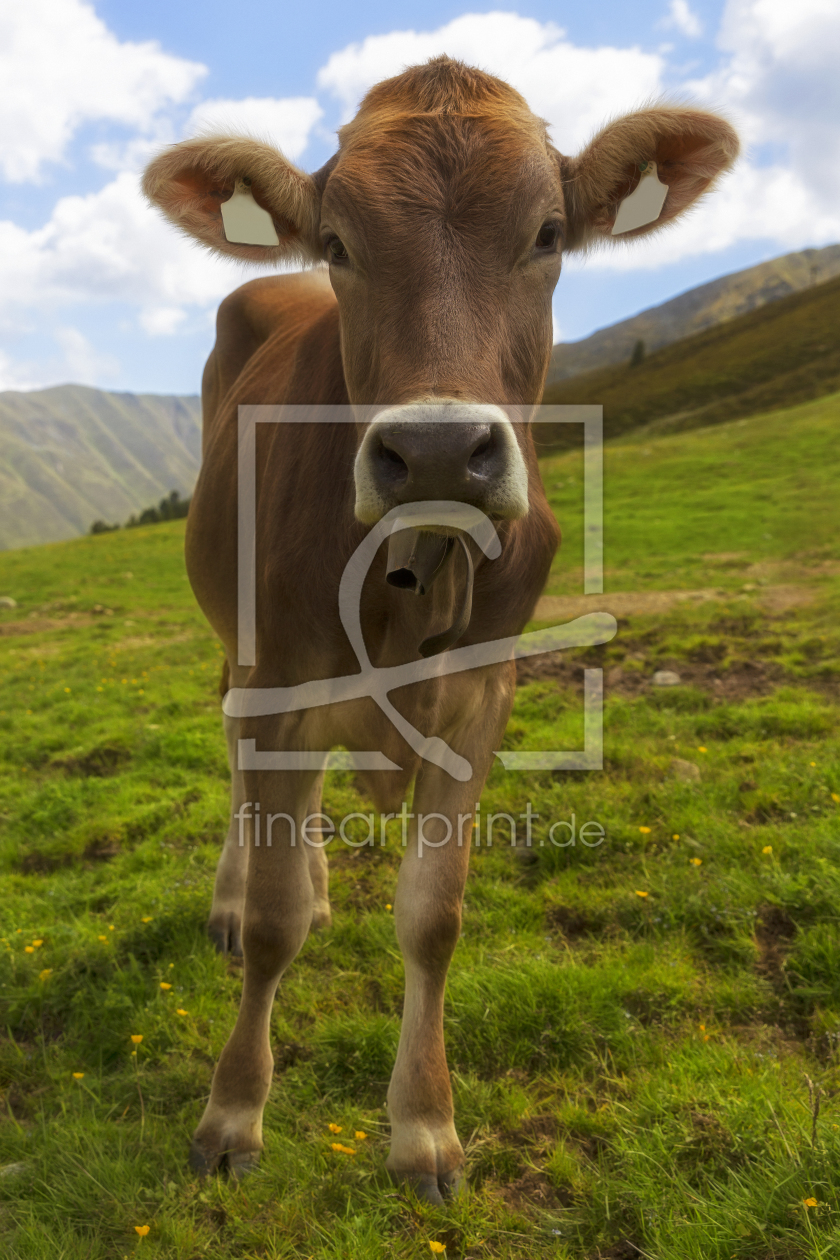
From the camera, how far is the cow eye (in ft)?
8.14

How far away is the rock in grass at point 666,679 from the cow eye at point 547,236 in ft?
17.2

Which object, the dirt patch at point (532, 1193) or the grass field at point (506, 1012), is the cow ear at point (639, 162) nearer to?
the grass field at point (506, 1012)

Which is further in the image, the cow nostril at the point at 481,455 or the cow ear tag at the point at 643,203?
the cow ear tag at the point at 643,203

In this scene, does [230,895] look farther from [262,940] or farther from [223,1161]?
[223,1161]

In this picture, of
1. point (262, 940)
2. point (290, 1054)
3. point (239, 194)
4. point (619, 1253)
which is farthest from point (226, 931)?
point (239, 194)

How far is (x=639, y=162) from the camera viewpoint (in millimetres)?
2848

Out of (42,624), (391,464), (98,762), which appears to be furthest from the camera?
(42,624)

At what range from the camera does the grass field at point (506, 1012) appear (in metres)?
2.34

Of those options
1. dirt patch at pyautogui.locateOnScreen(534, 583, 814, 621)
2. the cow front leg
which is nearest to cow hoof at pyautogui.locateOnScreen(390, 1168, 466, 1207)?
the cow front leg

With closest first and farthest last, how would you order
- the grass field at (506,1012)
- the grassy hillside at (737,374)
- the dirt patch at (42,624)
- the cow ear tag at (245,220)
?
the grass field at (506,1012)
the cow ear tag at (245,220)
the dirt patch at (42,624)
the grassy hillside at (737,374)

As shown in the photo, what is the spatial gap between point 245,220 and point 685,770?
12.3 ft

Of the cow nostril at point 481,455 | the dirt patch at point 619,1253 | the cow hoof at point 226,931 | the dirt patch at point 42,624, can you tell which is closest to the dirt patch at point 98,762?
the cow hoof at point 226,931

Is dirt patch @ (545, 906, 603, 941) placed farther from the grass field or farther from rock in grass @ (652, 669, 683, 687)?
rock in grass @ (652, 669, 683, 687)

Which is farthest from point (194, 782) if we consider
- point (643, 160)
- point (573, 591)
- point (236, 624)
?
point (573, 591)
